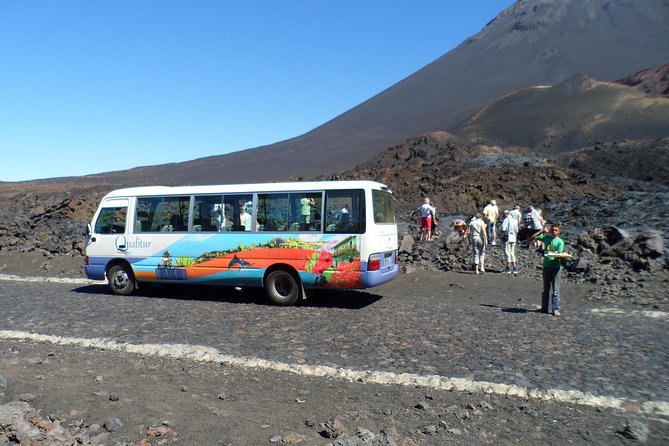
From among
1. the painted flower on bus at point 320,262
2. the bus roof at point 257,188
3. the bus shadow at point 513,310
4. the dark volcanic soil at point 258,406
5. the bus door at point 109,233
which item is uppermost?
the bus roof at point 257,188

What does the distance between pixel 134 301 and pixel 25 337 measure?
11.6 feet

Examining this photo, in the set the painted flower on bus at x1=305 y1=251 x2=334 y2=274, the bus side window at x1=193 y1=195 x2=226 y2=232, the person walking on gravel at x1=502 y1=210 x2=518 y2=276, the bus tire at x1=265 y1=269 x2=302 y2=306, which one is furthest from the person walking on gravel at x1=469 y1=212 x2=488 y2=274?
the bus side window at x1=193 y1=195 x2=226 y2=232

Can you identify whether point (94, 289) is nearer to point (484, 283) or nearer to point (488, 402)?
point (484, 283)

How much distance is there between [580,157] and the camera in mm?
44656

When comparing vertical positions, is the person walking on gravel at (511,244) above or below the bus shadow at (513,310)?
above

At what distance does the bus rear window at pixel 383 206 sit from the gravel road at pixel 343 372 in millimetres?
1771

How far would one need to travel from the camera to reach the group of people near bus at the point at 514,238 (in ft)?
34.5

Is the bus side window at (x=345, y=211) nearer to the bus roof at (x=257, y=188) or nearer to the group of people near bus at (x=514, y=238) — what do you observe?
the bus roof at (x=257, y=188)

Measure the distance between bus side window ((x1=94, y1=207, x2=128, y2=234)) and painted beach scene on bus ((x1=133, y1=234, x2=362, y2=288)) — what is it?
973 millimetres

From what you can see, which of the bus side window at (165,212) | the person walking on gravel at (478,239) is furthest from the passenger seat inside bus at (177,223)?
the person walking on gravel at (478,239)

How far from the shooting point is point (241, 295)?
509 inches

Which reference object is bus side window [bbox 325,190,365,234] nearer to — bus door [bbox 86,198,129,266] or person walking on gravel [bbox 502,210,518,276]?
bus door [bbox 86,198,129,266]

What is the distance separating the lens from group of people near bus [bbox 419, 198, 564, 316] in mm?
10508

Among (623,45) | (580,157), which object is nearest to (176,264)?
(580,157)
